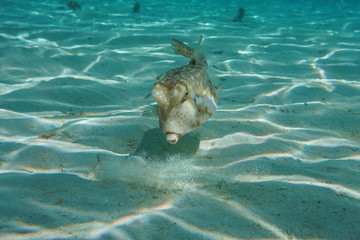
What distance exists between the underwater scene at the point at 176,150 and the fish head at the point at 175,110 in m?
0.01

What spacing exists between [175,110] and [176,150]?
98 centimetres

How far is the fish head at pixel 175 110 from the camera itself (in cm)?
238

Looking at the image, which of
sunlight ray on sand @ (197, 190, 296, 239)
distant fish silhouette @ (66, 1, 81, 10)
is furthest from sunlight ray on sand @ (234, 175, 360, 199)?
distant fish silhouette @ (66, 1, 81, 10)

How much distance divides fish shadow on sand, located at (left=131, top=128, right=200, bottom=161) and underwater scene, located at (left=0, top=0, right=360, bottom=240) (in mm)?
15

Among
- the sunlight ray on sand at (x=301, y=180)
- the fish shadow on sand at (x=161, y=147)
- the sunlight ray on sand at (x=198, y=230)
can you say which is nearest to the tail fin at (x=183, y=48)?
the fish shadow on sand at (x=161, y=147)

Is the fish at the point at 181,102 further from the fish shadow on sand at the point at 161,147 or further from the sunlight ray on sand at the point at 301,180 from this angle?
the sunlight ray on sand at the point at 301,180

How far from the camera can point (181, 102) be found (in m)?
2.49

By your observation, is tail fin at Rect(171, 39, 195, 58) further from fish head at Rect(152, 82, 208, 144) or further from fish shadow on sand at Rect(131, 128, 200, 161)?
fish head at Rect(152, 82, 208, 144)

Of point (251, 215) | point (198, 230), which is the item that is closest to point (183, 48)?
point (251, 215)

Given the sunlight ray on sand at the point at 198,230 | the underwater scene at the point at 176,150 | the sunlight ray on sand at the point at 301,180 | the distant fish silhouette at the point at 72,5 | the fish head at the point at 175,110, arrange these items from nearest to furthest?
the sunlight ray on sand at the point at 198,230 → the underwater scene at the point at 176,150 → the fish head at the point at 175,110 → the sunlight ray on sand at the point at 301,180 → the distant fish silhouette at the point at 72,5

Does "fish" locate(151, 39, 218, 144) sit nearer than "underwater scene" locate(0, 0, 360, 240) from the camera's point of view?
No

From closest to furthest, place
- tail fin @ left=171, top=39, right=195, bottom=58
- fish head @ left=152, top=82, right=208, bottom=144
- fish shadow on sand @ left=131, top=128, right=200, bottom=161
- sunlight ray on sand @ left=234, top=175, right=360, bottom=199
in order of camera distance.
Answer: fish head @ left=152, top=82, right=208, bottom=144, sunlight ray on sand @ left=234, top=175, right=360, bottom=199, fish shadow on sand @ left=131, top=128, right=200, bottom=161, tail fin @ left=171, top=39, right=195, bottom=58

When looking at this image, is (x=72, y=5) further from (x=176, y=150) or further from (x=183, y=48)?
(x=176, y=150)

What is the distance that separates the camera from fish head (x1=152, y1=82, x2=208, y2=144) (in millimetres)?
2375
